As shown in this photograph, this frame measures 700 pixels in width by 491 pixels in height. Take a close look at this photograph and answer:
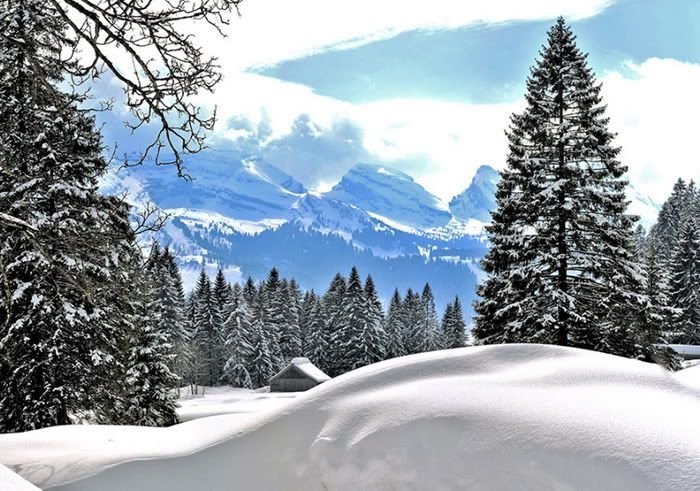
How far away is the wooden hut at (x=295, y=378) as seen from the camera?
46.1 meters

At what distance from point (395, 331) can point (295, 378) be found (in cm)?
2501

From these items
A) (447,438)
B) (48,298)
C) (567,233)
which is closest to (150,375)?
(48,298)

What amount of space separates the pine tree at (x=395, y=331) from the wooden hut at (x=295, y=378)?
2098 centimetres

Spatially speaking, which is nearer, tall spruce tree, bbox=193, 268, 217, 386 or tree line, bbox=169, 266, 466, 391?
tree line, bbox=169, 266, 466, 391

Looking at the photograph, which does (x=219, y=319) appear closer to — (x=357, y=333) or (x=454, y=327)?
(x=357, y=333)

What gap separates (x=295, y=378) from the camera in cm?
4625

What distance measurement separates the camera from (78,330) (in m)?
13.1

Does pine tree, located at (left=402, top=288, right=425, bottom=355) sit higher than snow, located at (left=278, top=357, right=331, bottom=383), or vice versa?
pine tree, located at (left=402, top=288, right=425, bottom=355)

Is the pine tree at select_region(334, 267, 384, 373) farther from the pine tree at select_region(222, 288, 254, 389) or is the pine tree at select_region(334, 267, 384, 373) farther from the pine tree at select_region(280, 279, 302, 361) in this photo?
the pine tree at select_region(222, 288, 254, 389)

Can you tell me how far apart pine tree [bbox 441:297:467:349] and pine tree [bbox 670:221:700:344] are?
2636cm

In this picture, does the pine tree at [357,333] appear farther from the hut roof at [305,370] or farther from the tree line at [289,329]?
the hut roof at [305,370]

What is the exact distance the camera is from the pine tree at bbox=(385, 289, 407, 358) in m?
67.9

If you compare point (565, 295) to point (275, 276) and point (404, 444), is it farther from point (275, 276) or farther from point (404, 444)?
point (275, 276)

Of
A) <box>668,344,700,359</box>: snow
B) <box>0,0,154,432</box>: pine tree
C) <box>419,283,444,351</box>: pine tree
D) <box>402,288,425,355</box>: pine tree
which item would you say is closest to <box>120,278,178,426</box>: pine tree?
<box>0,0,154,432</box>: pine tree
